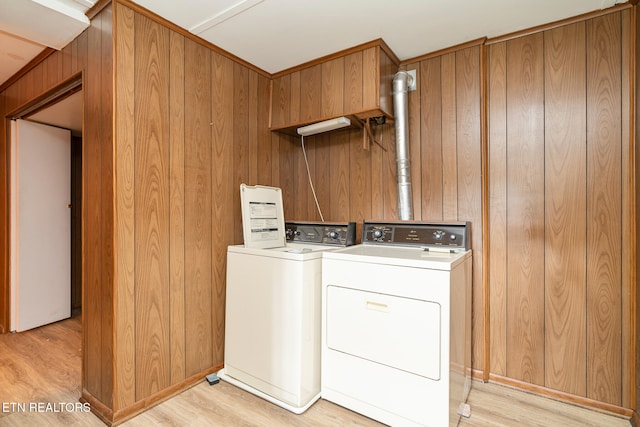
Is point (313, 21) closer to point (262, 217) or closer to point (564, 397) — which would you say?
point (262, 217)

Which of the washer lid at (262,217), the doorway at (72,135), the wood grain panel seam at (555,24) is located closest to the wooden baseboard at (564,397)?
the washer lid at (262,217)

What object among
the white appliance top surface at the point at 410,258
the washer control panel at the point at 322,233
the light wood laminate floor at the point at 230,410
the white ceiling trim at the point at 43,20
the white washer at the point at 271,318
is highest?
the white ceiling trim at the point at 43,20

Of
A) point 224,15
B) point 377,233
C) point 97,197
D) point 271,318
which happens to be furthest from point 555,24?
point 97,197

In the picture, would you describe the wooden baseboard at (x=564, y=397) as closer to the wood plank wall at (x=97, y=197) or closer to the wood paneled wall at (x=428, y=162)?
the wood paneled wall at (x=428, y=162)

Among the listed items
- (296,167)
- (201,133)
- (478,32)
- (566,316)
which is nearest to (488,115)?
(478,32)

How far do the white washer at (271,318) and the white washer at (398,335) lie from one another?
9 cm

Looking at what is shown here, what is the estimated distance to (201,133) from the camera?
83.0 inches

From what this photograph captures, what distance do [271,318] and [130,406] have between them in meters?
0.86

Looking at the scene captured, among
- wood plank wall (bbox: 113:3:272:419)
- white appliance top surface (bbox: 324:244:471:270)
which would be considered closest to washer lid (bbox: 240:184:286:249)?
wood plank wall (bbox: 113:3:272:419)

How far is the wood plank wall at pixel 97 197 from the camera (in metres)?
1.69

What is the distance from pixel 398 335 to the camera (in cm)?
162

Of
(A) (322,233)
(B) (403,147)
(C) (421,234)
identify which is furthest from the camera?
(A) (322,233)

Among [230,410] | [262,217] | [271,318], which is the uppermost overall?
[262,217]

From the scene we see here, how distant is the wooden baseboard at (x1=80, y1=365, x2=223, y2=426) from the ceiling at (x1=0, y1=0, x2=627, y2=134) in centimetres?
212
